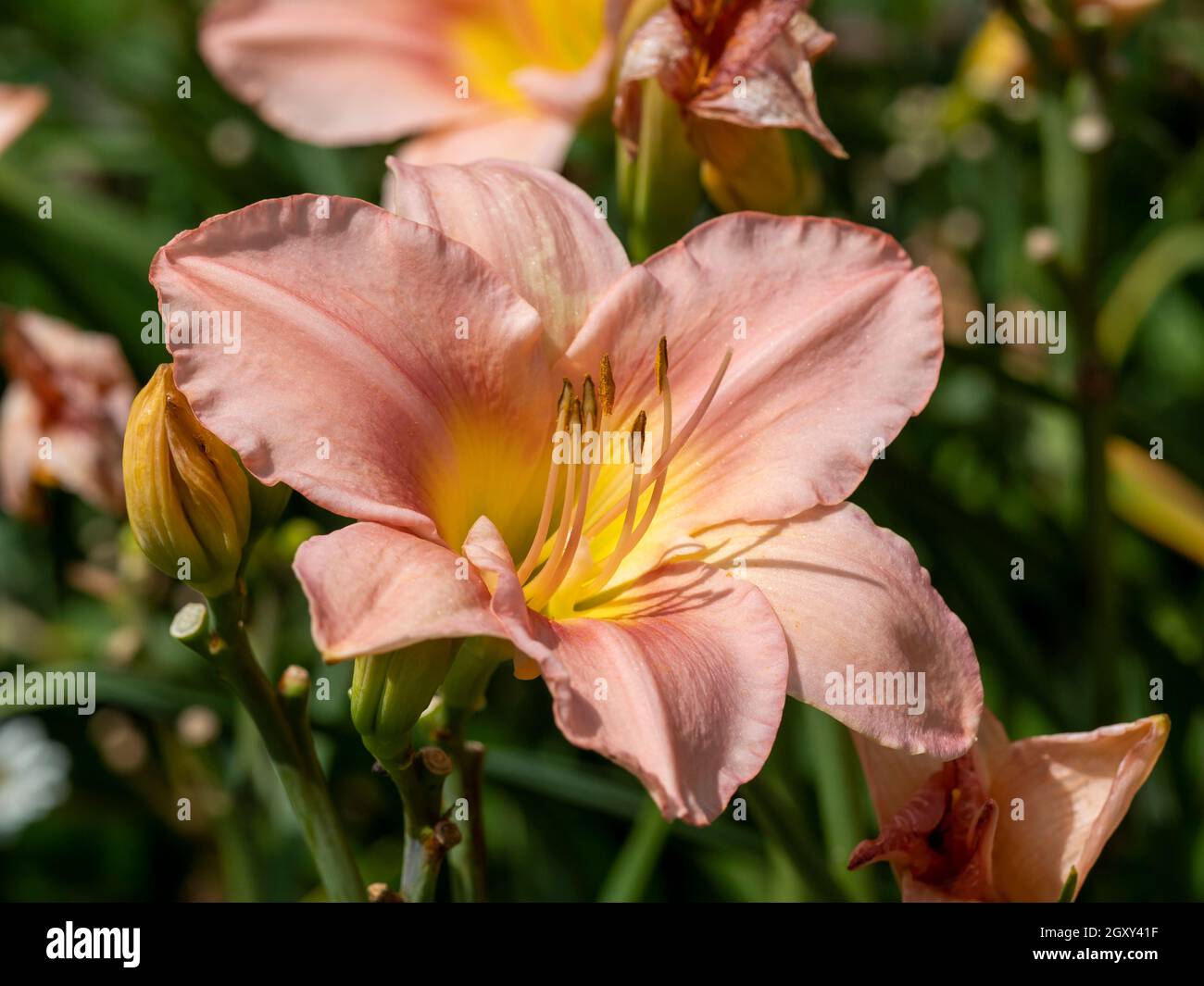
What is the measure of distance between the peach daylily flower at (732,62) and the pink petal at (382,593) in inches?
13.7

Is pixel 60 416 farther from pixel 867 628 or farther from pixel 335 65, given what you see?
pixel 867 628

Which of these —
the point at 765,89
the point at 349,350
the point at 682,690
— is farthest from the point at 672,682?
the point at 765,89

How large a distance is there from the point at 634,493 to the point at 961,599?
49 centimetres

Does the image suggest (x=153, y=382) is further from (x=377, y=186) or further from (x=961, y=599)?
(x=377, y=186)

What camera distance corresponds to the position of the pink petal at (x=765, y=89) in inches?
29.8

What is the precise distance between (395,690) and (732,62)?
429 mm

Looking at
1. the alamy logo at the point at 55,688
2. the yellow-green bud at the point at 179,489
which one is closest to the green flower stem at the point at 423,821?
the yellow-green bud at the point at 179,489

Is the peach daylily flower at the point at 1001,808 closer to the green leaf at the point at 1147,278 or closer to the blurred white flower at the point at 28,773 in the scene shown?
the green leaf at the point at 1147,278

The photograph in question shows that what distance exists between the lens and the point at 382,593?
541 millimetres
